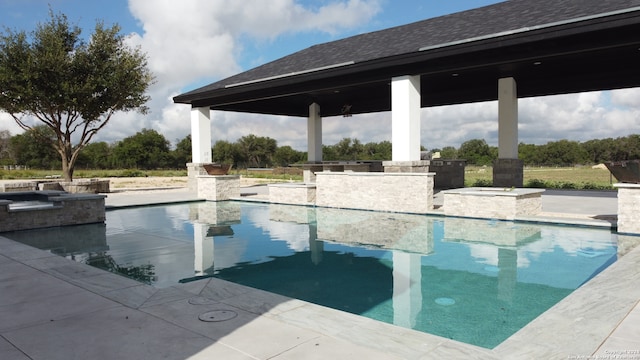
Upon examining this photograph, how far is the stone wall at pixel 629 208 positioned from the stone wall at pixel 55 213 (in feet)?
41.7

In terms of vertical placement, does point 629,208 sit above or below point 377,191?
below

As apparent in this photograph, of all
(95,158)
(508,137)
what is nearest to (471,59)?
(508,137)

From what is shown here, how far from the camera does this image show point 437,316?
4.61m

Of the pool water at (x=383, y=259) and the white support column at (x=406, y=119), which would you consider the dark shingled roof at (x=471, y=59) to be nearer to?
the white support column at (x=406, y=119)

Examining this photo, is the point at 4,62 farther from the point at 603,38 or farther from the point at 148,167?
the point at 148,167

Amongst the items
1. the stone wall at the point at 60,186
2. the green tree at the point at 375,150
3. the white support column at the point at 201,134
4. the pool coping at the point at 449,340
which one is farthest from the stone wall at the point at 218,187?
the green tree at the point at 375,150

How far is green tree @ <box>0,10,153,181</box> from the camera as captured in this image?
20062mm

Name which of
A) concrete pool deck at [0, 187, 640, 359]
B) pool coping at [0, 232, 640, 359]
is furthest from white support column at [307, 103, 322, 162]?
concrete pool deck at [0, 187, 640, 359]

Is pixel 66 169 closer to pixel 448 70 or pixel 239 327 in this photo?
pixel 448 70

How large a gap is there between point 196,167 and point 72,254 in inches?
474

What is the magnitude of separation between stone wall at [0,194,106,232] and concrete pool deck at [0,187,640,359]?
6.33 m

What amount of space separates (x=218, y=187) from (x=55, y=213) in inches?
271

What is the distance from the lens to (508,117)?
1720 cm

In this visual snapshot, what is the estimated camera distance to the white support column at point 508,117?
1705 centimetres
